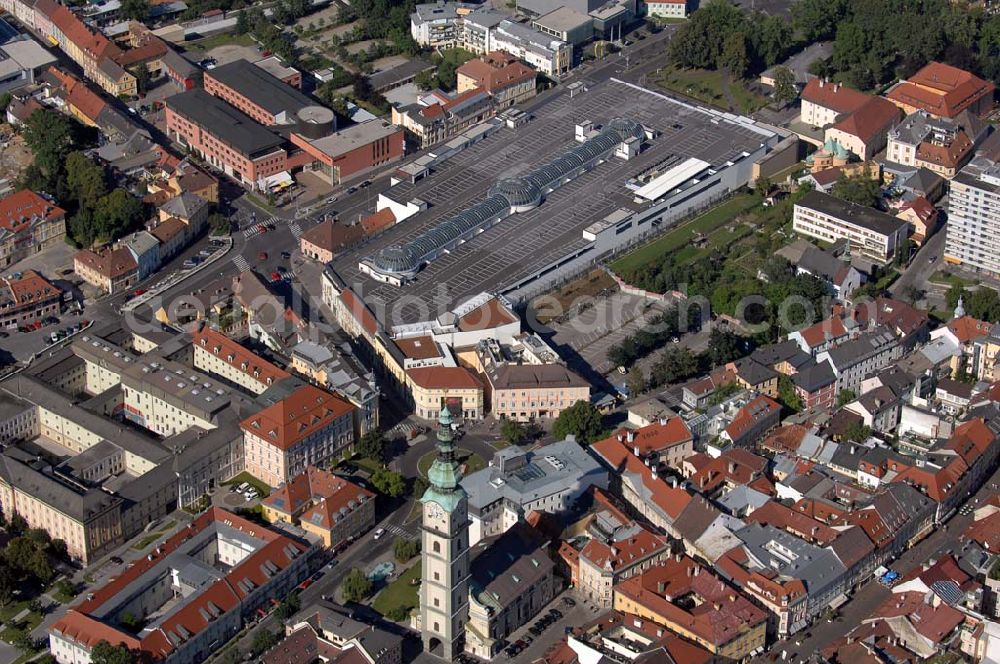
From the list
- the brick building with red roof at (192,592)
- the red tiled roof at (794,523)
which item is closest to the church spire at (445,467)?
the brick building with red roof at (192,592)

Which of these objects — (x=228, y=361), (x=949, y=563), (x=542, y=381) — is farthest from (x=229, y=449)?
(x=949, y=563)

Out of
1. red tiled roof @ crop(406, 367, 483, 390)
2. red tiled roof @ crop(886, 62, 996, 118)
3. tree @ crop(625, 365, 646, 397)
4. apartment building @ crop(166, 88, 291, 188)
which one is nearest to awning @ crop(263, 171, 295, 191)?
apartment building @ crop(166, 88, 291, 188)

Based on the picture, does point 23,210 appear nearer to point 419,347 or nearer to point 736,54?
point 419,347

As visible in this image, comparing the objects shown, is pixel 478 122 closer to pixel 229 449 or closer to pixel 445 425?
pixel 229 449

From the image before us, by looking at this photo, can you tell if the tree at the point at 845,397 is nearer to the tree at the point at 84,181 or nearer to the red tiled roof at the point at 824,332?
the red tiled roof at the point at 824,332

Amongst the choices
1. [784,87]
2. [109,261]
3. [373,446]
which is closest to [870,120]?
[784,87]
